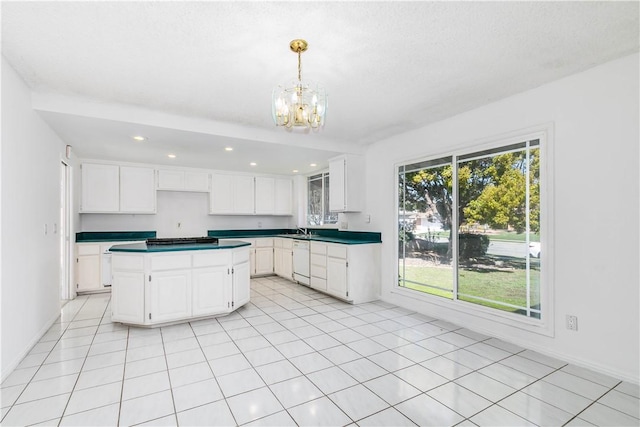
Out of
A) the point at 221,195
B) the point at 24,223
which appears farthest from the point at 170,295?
the point at 221,195

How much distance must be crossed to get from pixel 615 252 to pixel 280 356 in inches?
108

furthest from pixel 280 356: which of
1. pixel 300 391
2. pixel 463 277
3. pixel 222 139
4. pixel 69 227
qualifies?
pixel 69 227

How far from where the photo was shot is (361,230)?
16.3ft

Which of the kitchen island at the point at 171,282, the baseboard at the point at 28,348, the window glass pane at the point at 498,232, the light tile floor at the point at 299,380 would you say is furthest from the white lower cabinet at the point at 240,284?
the window glass pane at the point at 498,232

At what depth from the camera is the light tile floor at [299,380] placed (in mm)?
1872

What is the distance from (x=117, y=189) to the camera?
207 inches

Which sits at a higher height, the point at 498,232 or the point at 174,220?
the point at 174,220

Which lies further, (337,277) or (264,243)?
(264,243)

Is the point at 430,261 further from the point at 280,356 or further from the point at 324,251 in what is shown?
the point at 280,356

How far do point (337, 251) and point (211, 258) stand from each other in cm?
179

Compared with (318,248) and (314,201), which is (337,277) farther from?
(314,201)

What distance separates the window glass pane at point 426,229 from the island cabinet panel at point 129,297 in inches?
126

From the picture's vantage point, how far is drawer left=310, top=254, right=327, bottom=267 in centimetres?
488

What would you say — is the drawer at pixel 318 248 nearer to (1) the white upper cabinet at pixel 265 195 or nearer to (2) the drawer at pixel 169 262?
(1) the white upper cabinet at pixel 265 195
